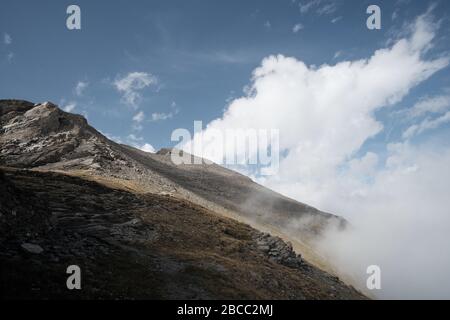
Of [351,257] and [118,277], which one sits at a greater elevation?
[118,277]

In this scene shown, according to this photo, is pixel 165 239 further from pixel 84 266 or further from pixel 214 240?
pixel 84 266

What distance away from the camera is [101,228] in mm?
25766

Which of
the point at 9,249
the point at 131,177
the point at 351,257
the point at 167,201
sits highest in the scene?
the point at 131,177

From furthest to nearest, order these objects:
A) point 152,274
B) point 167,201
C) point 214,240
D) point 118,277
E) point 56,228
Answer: point 167,201 < point 214,240 < point 56,228 < point 152,274 < point 118,277

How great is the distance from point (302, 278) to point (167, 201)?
678 inches

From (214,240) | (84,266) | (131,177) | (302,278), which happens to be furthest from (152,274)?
(131,177)

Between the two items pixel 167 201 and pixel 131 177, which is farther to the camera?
pixel 131 177
